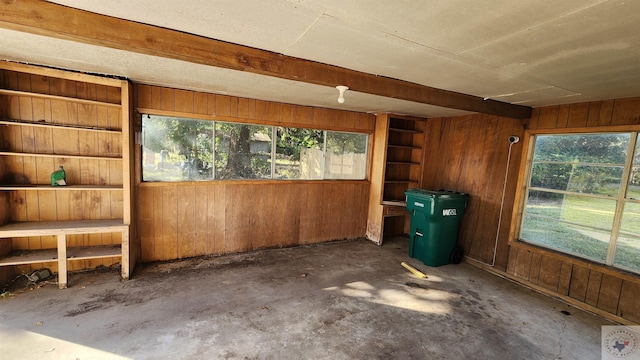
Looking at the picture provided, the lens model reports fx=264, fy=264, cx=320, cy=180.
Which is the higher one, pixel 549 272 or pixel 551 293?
pixel 549 272

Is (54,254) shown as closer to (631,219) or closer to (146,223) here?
(146,223)

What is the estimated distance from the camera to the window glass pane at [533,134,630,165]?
289 cm

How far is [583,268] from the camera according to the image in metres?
3.06

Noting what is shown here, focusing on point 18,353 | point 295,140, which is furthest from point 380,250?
point 18,353

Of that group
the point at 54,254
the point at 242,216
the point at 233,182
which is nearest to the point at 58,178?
the point at 54,254

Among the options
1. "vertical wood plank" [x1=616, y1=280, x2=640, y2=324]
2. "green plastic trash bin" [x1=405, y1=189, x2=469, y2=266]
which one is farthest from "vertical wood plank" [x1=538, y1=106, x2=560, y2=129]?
"vertical wood plank" [x1=616, y1=280, x2=640, y2=324]

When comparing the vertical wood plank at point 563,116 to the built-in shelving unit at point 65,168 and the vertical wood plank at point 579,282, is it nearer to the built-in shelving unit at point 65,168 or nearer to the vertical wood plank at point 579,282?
the vertical wood plank at point 579,282

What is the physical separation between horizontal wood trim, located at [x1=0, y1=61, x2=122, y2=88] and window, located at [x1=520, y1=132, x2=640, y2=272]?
5.37 m

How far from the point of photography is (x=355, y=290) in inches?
126

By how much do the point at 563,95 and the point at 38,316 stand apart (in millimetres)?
5693

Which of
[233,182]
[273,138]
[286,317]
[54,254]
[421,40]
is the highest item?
[421,40]

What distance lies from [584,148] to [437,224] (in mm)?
1929

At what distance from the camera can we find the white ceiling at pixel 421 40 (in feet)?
4.57

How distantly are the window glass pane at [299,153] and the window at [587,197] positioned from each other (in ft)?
10.3
